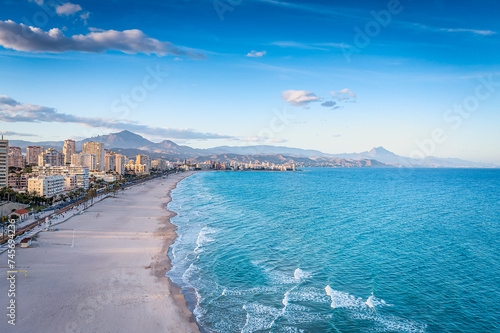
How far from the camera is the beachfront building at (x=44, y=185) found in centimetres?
Answer: 5838

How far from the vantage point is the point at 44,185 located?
59.8 metres

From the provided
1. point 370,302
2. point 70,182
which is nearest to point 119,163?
point 70,182

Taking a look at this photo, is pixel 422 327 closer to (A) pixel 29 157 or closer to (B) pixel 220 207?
(B) pixel 220 207

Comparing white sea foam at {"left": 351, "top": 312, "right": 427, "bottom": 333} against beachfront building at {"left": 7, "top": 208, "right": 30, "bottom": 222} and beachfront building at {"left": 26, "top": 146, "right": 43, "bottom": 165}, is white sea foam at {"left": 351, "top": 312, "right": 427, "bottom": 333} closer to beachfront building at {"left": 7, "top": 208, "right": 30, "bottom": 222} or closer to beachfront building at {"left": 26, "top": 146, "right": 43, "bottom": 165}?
beachfront building at {"left": 7, "top": 208, "right": 30, "bottom": 222}

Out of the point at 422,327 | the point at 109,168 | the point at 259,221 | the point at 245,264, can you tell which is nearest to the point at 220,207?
the point at 259,221

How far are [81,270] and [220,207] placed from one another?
33.8 meters

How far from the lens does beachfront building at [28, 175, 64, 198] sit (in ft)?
192

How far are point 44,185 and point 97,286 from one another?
167 ft

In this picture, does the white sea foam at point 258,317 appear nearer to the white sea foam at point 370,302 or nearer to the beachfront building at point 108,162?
the white sea foam at point 370,302

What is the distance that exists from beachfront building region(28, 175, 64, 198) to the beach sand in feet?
103

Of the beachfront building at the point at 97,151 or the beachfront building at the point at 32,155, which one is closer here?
the beachfront building at the point at 32,155

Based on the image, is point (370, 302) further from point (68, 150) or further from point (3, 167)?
point (68, 150)

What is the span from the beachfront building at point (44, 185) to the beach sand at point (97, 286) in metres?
31.5

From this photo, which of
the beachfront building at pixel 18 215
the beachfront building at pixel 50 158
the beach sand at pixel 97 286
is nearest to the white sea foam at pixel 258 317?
the beach sand at pixel 97 286
